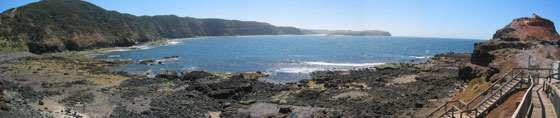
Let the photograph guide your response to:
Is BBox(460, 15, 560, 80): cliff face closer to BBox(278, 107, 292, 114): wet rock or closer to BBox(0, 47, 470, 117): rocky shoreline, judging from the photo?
BBox(0, 47, 470, 117): rocky shoreline

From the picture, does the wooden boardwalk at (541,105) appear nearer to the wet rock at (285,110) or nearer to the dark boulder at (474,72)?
the dark boulder at (474,72)

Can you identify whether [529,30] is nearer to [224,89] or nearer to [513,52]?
[513,52]

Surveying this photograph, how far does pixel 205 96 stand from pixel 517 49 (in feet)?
109

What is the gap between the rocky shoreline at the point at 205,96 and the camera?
85.5 feet

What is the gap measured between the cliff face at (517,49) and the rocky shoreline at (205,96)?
3.67 meters

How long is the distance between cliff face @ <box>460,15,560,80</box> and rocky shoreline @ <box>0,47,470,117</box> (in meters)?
3.67

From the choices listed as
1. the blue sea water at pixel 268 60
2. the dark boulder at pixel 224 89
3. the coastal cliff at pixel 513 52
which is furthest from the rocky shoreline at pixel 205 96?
the blue sea water at pixel 268 60

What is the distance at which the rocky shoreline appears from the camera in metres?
26.0

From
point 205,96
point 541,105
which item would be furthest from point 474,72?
point 205,96

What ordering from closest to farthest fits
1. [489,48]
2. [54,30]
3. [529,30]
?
[489,48] → [529,30] → [54,30]

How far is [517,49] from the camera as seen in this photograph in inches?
1319

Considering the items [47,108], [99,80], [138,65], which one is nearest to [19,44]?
[138,65]

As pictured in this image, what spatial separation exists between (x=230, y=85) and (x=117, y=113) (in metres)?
13.4

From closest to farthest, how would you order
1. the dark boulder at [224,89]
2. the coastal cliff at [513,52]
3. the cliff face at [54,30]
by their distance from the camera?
the coastal cliff at [513,52], the dark boulder at [224,89], the cliff face at [54,30]
